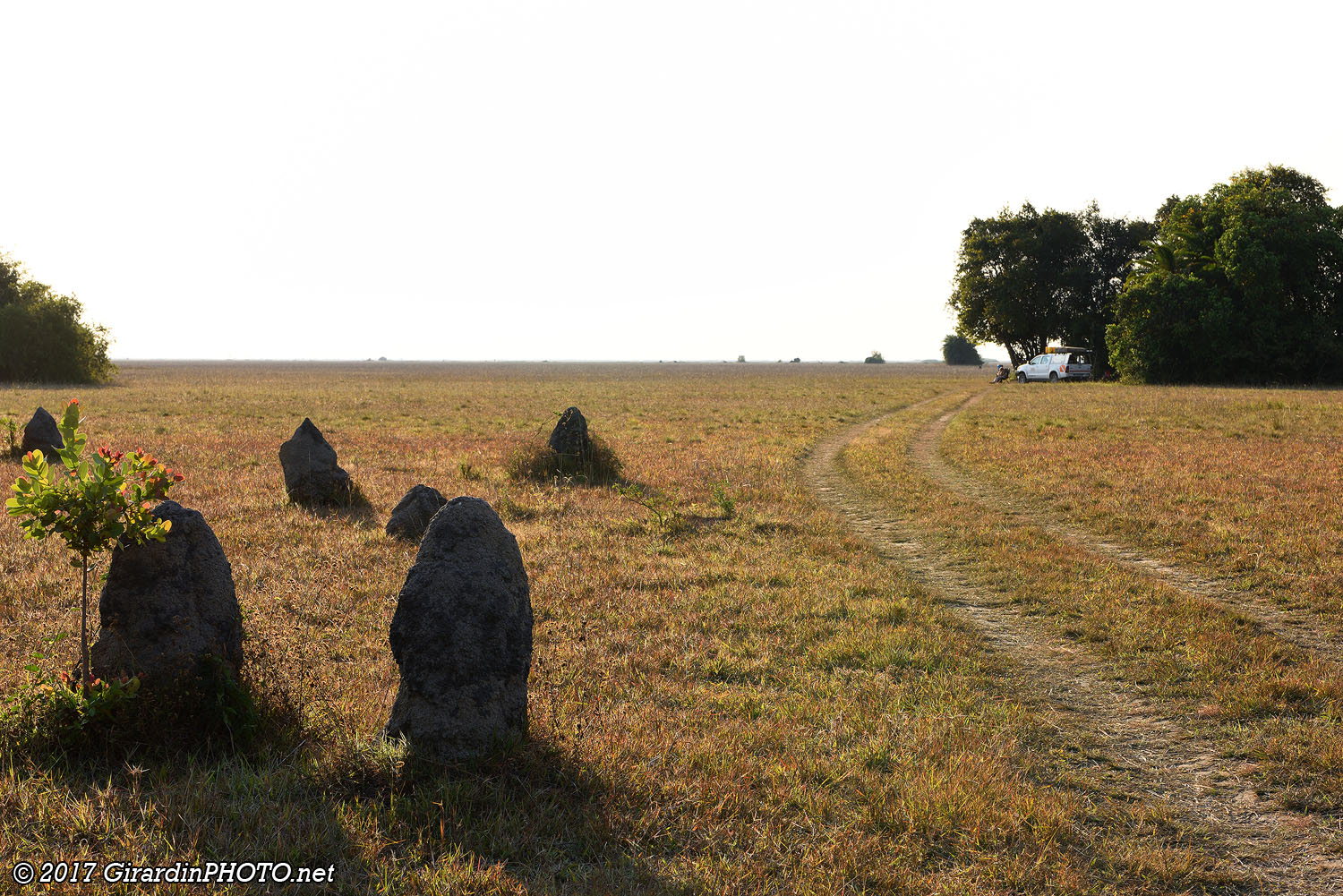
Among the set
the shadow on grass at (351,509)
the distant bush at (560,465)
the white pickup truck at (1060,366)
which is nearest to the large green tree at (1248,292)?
the white pickup truck at (1060,366)

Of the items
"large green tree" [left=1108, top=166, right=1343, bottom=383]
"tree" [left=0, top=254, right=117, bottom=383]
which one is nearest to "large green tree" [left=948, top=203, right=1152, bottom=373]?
"large green tree" [left=1108, top=166, right=1343, bottom=383]

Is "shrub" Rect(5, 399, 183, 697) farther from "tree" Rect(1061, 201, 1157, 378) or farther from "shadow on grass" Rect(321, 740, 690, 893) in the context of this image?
"tree" Rect(1061, 201, 1157, 378)

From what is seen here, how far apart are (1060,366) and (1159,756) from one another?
58263mm

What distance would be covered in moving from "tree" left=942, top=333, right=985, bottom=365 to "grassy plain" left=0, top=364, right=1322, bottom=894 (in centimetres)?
16603

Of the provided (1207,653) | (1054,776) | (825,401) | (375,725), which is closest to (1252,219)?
(825,401)

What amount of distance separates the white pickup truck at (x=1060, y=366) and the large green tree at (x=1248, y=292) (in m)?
6.61

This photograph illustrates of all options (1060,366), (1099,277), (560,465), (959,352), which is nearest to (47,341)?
(560,465)

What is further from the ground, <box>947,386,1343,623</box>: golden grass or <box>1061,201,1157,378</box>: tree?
<box>1061,201,1157,378</box>: tree

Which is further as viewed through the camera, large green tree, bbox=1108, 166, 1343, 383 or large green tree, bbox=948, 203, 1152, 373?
large green tree, bbox=948, 203, 1152, 373

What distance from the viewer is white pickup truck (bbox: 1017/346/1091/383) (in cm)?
5719

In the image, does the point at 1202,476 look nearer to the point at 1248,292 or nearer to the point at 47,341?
the point at 1248,292

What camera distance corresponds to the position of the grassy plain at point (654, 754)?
13.8 feet

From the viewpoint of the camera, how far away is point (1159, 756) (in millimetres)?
5738

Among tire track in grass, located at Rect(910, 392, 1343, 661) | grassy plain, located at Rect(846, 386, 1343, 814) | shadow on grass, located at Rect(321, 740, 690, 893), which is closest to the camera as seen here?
shadow on grass, located at Rect(321, 740, 690, 893)
